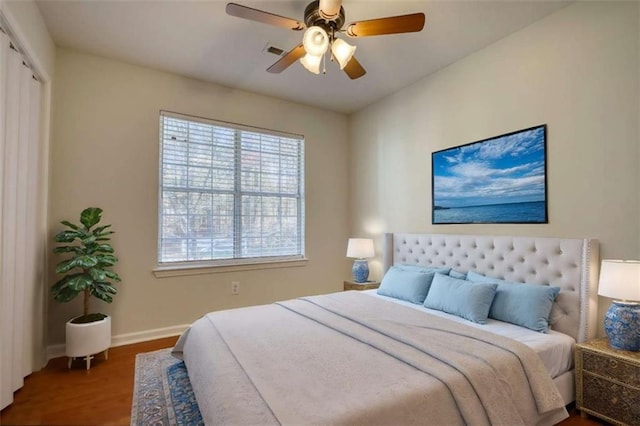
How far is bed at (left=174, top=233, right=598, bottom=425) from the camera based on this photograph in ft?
4.33

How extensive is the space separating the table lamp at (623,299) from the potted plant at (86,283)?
144 inches

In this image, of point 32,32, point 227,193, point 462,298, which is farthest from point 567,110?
point 32,32

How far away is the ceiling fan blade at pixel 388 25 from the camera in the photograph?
1827mm

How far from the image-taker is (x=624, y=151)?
6.86 feet

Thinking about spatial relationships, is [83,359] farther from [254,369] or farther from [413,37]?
[413,37]

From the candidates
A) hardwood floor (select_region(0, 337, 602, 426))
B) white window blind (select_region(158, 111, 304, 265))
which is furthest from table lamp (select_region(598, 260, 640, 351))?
white window blind (select_region(158, 111, 304, 265))

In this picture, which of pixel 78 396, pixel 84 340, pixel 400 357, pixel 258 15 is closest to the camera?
pixel 400 357

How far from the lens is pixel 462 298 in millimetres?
2465

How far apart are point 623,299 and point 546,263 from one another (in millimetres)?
544

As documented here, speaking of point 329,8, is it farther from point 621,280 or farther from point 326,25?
point 621,280

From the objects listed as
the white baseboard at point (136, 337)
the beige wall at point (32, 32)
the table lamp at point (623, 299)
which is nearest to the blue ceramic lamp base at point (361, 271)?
the white baseboard at point (136, 337)

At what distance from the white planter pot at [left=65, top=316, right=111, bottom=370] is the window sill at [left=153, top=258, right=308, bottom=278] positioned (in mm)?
796

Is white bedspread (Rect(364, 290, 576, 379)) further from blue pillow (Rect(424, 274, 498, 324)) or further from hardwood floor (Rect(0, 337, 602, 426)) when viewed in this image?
hardwood floor (Rect(0, 337, 602, 426))

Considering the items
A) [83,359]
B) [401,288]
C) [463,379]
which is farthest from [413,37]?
[83,359]
